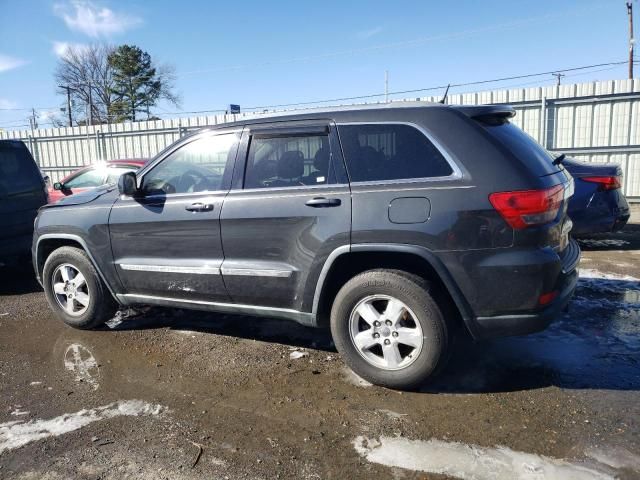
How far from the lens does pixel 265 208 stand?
12.0 ft

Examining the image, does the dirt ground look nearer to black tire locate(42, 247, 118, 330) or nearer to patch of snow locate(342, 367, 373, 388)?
patch of snow locate(342, 367, 373, 388)

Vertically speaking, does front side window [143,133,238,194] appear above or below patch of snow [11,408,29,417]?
above

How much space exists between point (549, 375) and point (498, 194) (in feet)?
4.74

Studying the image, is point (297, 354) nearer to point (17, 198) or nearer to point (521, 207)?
point (521, 207)

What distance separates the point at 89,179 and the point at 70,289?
4.69m

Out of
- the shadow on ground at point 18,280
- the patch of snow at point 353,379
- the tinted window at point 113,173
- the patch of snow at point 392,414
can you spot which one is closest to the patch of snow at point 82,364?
the patch of snow at point 353,379

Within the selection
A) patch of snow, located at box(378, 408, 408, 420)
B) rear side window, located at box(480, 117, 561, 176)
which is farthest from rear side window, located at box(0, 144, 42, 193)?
rear side window, located at box(480, 117, 561, 176)

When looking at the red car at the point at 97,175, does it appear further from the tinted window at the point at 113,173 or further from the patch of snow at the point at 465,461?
the patch of snow at the point at 465,461

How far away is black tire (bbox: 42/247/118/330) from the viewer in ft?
15.2

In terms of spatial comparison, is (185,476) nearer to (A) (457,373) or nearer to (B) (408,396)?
(B) (408,396)

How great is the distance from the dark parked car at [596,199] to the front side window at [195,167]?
5.11 m

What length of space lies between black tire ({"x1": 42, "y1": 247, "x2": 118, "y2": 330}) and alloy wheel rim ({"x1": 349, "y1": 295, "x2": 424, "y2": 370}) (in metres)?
2.55

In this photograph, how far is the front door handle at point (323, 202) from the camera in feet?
11.2

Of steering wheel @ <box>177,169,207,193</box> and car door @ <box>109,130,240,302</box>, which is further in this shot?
steering wheel @ <box>177,169,207,193</box>
